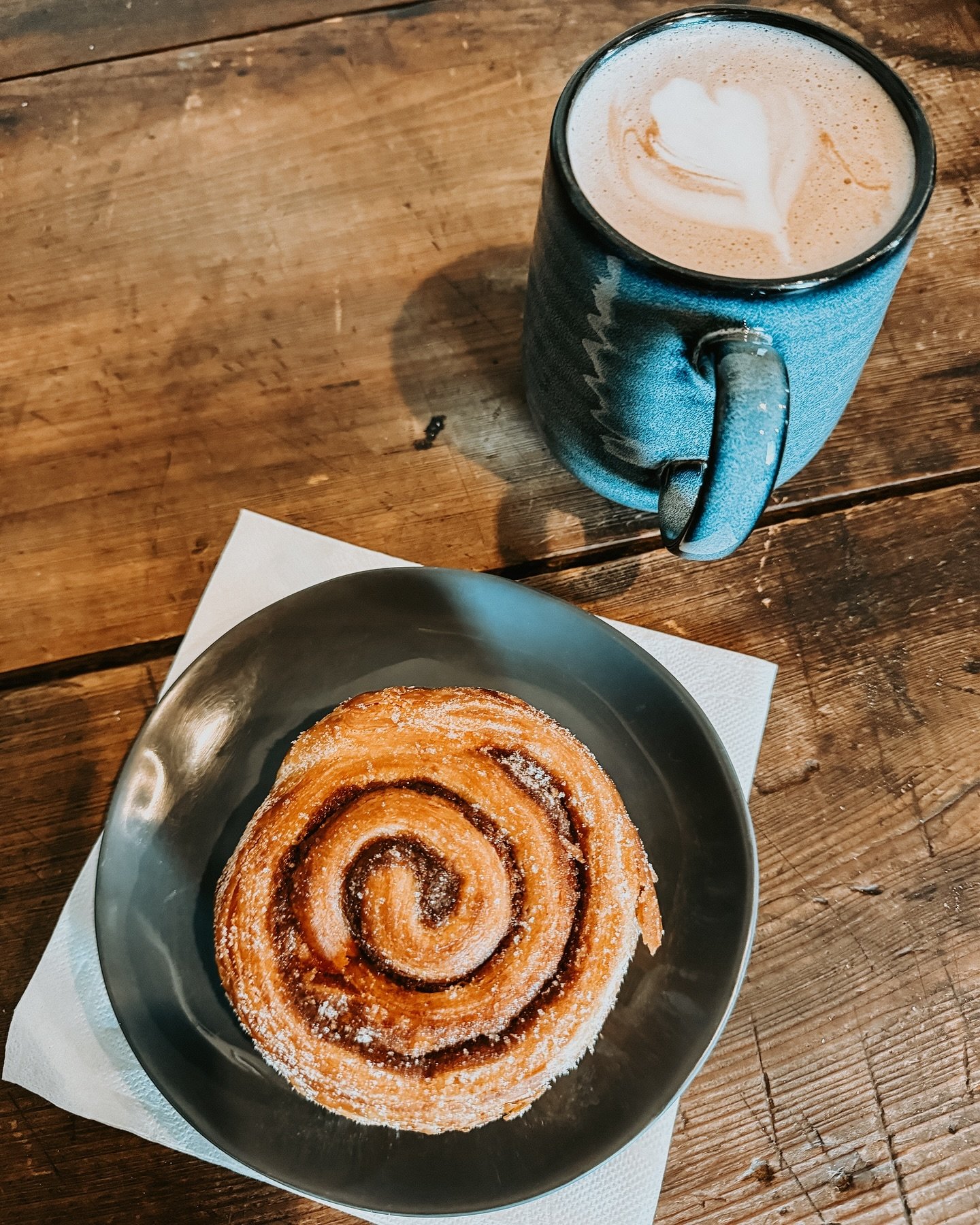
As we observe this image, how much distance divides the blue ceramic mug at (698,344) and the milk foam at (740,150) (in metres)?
0.01

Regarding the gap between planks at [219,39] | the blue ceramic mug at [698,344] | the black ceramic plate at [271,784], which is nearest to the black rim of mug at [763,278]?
the blue ceramic mug at [698,344]

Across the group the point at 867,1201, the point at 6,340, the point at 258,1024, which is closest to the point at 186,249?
the point at 6,340

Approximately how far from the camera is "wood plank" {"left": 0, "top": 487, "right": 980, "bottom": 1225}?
2.33 feet

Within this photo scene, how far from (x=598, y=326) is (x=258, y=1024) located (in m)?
0.50

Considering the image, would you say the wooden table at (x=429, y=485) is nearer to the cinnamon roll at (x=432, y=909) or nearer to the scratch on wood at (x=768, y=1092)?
the scratch on wood at (x=768, y=1092)

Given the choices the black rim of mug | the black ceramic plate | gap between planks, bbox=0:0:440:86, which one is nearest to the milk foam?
the black rim of mug

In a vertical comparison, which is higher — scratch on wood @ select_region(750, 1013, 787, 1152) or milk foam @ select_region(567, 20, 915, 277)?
milk foam @ select_region(567, 20, 915, 277)

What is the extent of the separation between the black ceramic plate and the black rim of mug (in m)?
0.29

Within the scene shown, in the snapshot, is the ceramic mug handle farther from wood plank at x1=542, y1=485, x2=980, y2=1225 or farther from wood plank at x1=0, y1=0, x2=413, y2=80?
wood plank at x1=0, y1=0, x2=413, y2=80

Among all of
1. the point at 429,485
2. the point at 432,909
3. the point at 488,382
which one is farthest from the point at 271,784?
the point at 488,382

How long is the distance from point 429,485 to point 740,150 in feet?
1.23

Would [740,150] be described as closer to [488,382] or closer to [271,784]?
[488,382]

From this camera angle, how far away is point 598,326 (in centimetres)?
60

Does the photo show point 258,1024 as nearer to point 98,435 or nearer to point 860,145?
point 98,435
